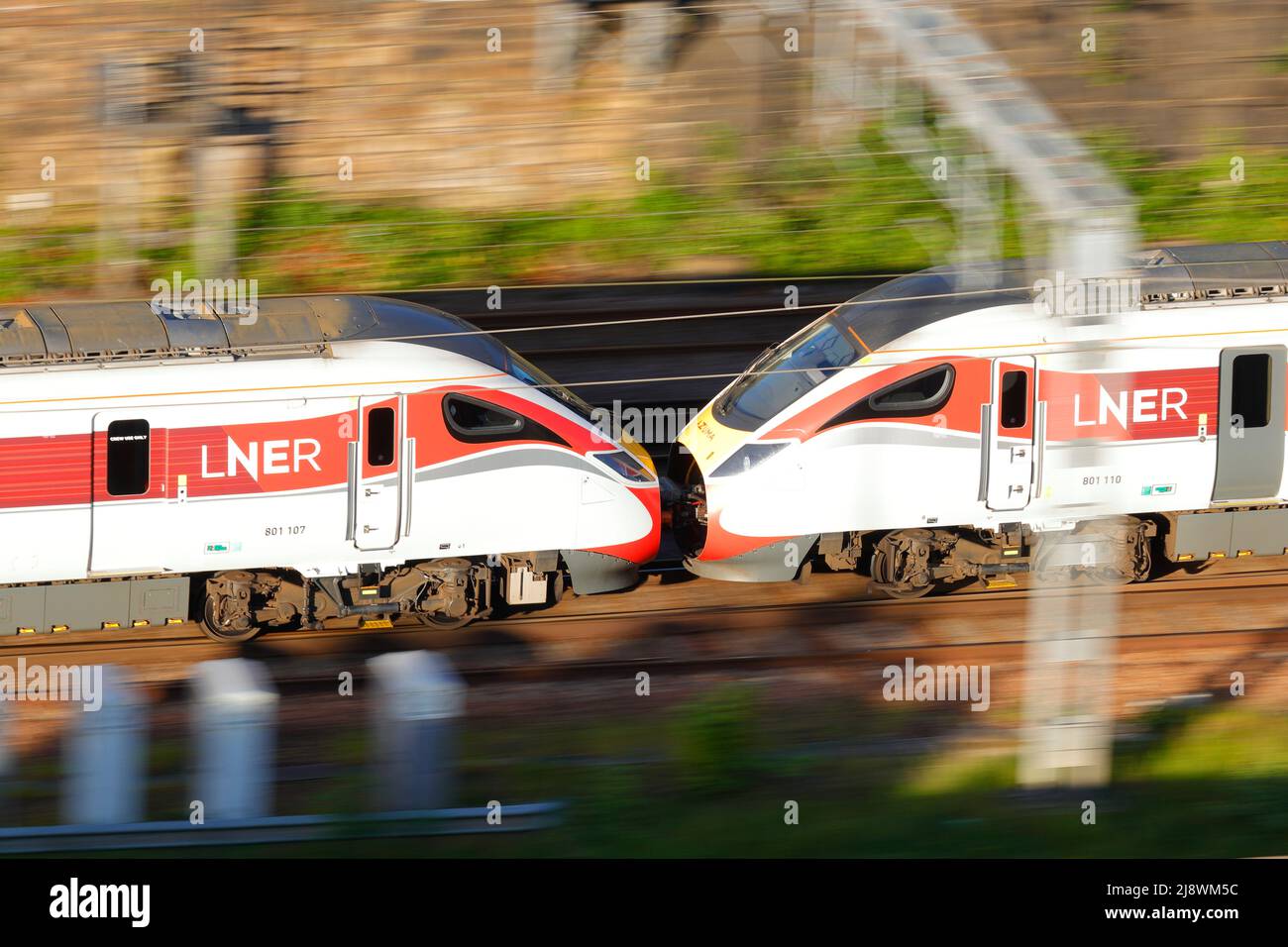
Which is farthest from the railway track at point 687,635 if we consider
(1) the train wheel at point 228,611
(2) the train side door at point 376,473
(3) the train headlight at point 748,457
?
(3) the train headlight at point 748,457

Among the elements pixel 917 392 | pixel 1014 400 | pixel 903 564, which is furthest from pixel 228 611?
pixel 1014 400

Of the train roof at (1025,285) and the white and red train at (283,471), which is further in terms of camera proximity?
the train roof at (1025,285)

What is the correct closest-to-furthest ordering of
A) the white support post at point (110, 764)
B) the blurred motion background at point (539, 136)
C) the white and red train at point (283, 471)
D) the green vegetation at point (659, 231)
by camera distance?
the white support post at point (110, 764) < the white and red train at point (283, 471) < the green vegetation at point (659, 231) < the blurred motion background at point (539, 136)

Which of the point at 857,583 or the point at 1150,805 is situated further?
the point at 857,583

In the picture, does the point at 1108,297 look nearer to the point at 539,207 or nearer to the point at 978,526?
the point at 978,526

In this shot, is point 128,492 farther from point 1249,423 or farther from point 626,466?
point 1249,423

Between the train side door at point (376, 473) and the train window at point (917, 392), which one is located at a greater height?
the train window at point (917, 392)

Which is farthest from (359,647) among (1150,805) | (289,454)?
(1150,805)

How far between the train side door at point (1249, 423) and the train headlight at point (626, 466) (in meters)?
5.05

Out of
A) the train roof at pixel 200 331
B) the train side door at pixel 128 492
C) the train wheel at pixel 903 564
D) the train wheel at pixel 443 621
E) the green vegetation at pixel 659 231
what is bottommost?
the train wheel at pixel 443 621

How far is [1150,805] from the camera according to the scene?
11.6 meters

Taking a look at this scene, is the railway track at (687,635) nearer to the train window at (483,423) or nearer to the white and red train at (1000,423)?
the white and red train at (1000,423)

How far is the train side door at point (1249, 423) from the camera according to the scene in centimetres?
1326

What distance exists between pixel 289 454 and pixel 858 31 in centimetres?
1312
